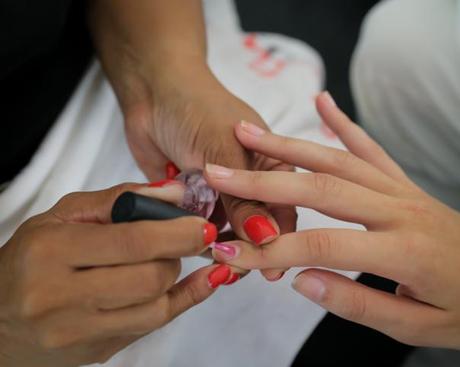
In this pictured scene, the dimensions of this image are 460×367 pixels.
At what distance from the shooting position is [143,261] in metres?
0.48

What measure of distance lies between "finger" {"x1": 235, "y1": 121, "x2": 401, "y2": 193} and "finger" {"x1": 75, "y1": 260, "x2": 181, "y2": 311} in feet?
0.76

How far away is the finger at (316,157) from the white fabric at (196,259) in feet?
0.35

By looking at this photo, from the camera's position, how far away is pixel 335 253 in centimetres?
56

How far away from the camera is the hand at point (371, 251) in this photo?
0.56 m

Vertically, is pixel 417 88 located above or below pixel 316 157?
below

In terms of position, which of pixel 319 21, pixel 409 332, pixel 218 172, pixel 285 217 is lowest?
pixel 319 21

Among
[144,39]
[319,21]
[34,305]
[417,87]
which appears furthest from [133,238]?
[319,21]

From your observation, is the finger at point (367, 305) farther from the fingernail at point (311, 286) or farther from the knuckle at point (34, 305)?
the knuckle at point (34, 305)

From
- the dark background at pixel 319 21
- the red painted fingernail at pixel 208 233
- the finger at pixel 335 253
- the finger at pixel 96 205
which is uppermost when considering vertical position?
the finger at pixel 96 205

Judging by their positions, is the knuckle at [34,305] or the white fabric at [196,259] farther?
the white fabric at [196,259]

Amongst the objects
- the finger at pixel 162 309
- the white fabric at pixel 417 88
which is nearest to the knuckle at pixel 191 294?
the finger at pixel 162 309

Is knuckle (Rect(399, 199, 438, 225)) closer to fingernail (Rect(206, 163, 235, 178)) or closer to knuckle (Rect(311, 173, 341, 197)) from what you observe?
knuckle (Rect(311, 173, 341, 197))

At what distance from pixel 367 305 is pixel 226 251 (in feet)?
0.53

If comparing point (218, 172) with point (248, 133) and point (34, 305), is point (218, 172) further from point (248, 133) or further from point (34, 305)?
point (34, 305)
